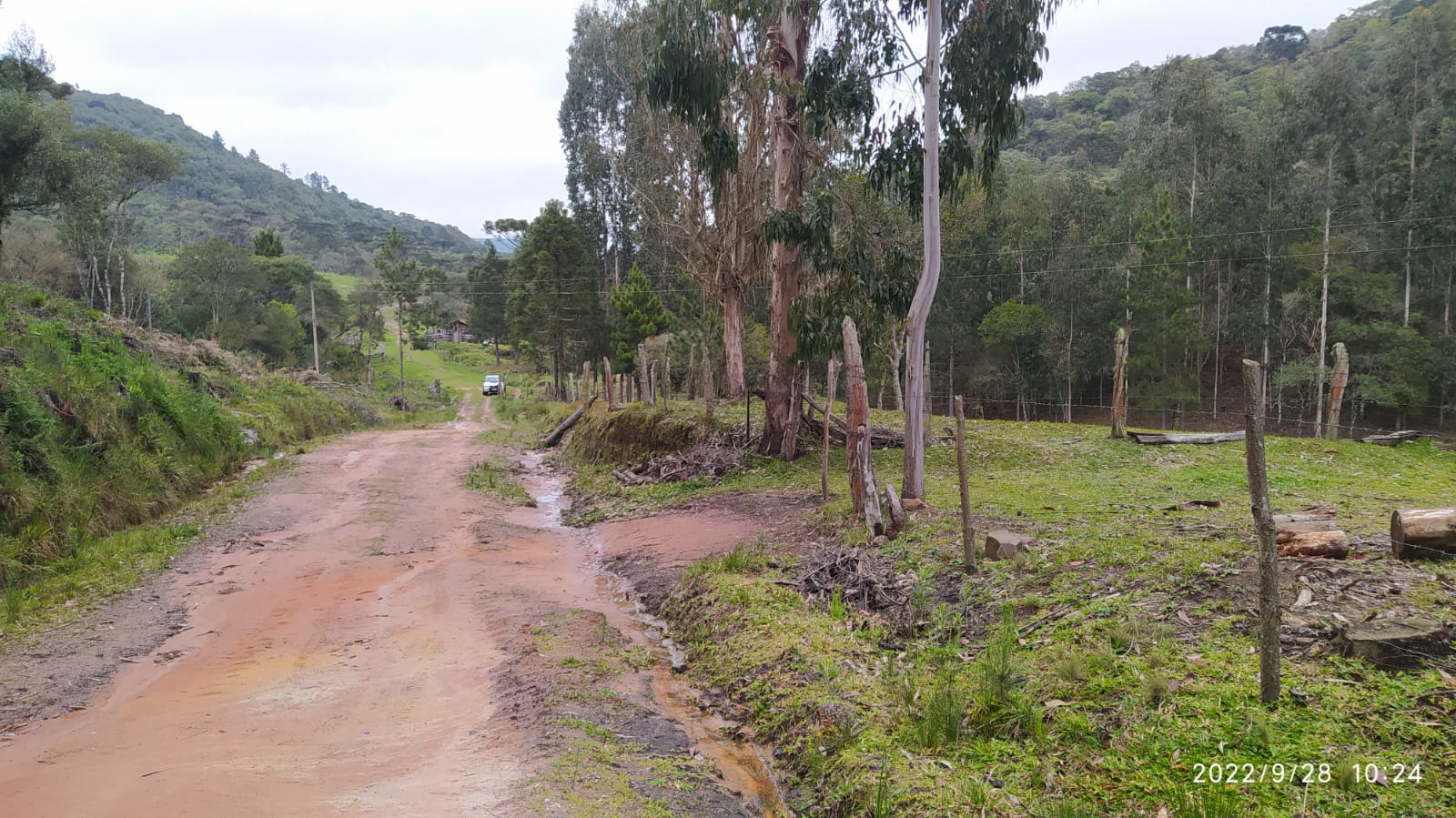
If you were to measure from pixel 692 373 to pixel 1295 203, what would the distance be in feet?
84.1

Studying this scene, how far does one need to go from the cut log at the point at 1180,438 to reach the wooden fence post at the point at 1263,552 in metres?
13.0

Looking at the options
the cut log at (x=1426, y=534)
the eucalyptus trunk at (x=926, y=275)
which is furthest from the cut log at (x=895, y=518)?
the cut log at (x=1426, y=534)

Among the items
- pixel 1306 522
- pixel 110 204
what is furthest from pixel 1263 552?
pixel 110 204

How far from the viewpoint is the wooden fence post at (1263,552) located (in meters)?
4.29

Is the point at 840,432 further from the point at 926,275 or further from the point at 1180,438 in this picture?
the point at 1180,438

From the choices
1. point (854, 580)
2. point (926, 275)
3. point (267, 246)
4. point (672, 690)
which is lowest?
point (672, 690)

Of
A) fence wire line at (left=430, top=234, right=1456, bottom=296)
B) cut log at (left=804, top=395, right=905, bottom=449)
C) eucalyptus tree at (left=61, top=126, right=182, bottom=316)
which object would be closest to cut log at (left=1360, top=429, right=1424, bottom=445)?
cut log at (left=804, top=395, right=905, bottom=449)

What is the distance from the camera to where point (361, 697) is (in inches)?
246

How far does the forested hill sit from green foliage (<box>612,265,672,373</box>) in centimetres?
4519

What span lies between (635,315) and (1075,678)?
33516 mm

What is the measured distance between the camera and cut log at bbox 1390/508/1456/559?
5.66 m

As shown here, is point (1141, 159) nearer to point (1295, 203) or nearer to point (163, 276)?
point (1295, 203)

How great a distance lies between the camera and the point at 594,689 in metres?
6.33

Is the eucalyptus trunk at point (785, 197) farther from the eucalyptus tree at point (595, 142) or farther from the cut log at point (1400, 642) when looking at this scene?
the eucalyptus tree at point (595, 142)
